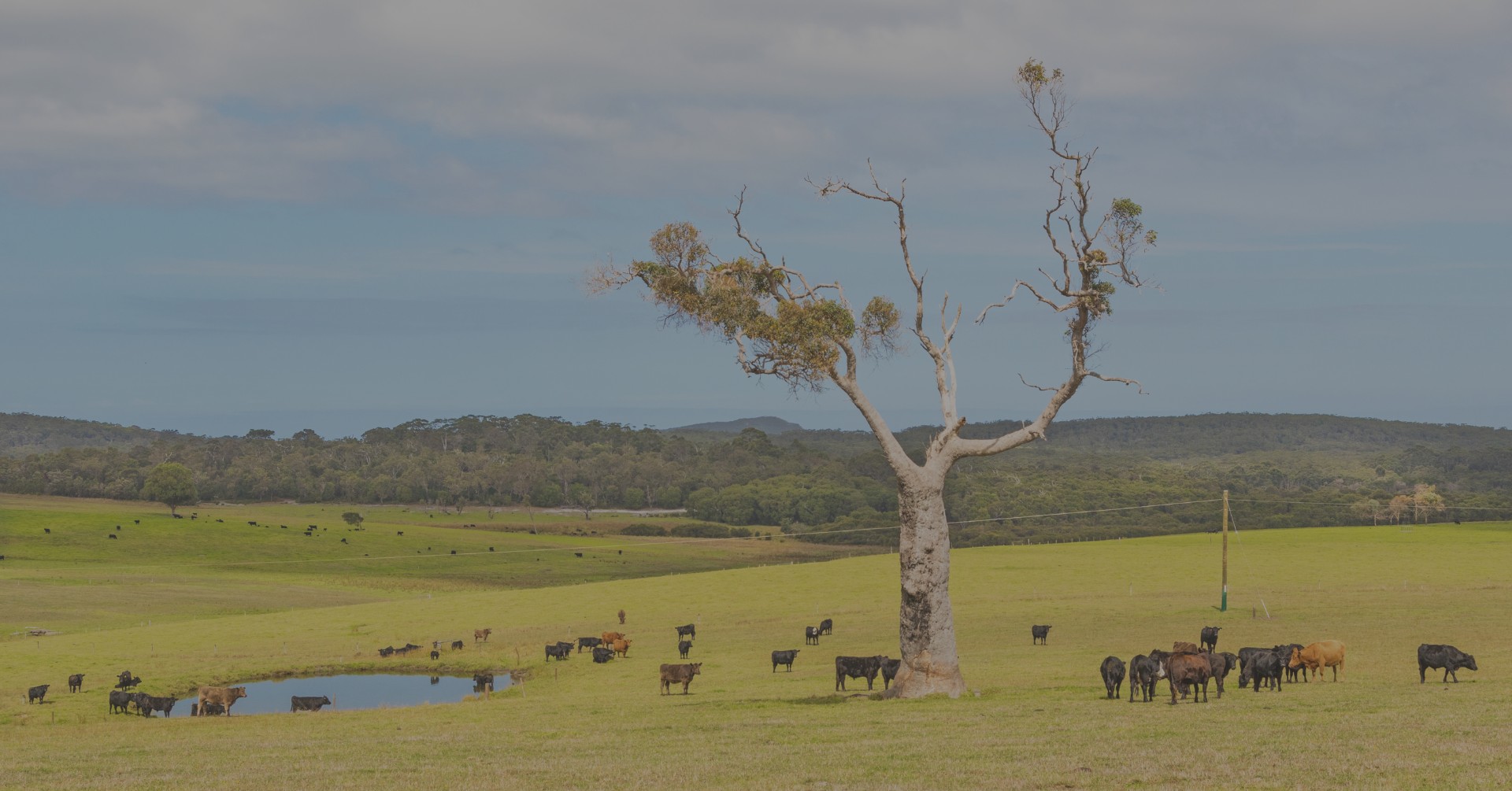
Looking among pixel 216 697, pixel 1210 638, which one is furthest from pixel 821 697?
pixel 216 697

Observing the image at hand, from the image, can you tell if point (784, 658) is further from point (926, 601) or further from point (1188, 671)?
point (1188, 671)

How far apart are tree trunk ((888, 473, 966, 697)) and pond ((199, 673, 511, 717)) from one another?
2036 cm

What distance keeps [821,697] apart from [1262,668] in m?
11.3

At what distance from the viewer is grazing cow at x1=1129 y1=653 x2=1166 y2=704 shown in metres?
28.4

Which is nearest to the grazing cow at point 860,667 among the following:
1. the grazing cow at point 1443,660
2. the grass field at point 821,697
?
the grass field at point 821,697

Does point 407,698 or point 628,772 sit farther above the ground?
point 628,772

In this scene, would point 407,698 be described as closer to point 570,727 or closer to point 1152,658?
point 570,727

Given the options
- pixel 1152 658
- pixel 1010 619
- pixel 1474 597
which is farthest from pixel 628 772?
pixel 1474 597

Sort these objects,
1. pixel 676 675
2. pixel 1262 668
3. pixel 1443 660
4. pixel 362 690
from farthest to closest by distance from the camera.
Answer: pixel 362 690 < pixel 676 675 < pixel 1443 660 < pixel 1262 668

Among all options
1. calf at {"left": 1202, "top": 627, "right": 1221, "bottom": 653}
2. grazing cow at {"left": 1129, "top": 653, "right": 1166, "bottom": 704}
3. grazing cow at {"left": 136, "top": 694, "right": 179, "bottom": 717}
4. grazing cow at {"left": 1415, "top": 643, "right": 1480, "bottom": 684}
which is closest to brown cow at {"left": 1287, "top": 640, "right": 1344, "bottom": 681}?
grazing cow at {"left": 1415, "top": 643, "right": 1480, "bottom": 684}

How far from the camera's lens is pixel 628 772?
19094 mm

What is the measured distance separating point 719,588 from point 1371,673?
49.4m

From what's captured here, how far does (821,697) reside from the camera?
33.5m

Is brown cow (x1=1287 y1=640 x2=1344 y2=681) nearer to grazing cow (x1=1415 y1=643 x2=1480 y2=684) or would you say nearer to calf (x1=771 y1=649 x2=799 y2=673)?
grazing cow (x1=1415 y1=643 x2=1480 y2=684)
